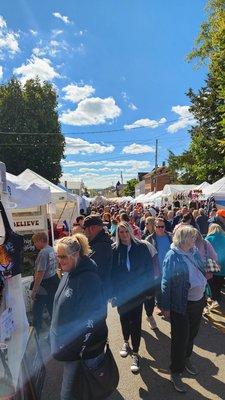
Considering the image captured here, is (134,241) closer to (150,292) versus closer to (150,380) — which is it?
(150,292)

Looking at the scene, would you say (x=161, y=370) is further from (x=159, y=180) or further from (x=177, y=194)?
→ (x=159, y=180)

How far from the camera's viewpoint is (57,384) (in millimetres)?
4746

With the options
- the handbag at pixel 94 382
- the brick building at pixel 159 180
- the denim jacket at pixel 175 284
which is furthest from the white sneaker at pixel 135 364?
the brick building at pixel 159 180

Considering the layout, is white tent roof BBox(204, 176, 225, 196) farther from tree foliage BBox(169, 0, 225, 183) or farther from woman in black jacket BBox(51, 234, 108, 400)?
woman in black jacket BBox(51, 234, 108, 400)

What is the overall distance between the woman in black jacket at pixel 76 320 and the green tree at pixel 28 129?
26255mm

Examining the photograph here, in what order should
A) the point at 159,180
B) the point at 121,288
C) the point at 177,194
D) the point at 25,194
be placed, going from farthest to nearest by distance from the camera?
the point at 159,180 < the point at 177,194 < the point at 25,194 < the point at 121,288

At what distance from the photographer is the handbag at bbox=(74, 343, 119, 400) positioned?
3.24 m

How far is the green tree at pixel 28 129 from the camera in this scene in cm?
2881

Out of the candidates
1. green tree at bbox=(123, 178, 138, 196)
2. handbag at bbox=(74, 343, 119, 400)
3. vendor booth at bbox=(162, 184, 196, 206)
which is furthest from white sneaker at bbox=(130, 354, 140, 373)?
green tree at bbox=(123, 178, 138, 196)

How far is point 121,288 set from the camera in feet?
17.3

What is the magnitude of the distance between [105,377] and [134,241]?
2157 mm

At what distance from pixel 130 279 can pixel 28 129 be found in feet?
83.4

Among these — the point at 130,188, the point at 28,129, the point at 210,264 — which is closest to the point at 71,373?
the point at 210,264

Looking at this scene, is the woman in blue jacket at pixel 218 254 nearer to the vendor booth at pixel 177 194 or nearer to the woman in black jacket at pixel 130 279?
the woman in black jacket at pixel 130 279
